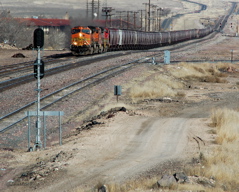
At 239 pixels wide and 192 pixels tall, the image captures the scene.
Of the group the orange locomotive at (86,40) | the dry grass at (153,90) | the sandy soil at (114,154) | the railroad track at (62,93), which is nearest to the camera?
the sandy soil at (114,154)

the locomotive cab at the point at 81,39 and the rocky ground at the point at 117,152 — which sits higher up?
the locomotive cab at the point at 81,39

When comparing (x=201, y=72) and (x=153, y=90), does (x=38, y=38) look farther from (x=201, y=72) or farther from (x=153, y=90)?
(x=201, y=72)

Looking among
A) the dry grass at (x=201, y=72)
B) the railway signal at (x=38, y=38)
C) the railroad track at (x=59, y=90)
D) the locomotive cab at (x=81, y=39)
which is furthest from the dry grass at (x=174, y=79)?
the railway signal at (x=38, y=38)

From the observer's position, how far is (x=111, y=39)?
193 feet

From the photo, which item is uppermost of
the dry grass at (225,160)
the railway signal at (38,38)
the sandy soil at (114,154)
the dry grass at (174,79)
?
the railway signal at (38,38)

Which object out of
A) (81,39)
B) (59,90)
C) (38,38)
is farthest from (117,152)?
(81,39)

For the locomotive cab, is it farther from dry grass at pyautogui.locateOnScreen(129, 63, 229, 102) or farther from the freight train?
dry grass at pyautogui.locateOnScreen(129, 63, 229, 102)

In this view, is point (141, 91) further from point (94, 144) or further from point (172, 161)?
point (172, 161)

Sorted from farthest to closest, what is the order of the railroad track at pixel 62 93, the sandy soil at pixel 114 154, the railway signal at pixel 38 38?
the railroad track at pixel 62 93 < the railway signal at pixel 38 38 < the sandy soil at pixel 114 154

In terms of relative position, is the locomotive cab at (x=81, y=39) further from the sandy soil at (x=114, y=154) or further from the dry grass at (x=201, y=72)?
the sandy soil at (x=114, y=154)

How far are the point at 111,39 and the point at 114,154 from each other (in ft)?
149

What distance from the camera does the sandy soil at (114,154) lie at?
11914mm

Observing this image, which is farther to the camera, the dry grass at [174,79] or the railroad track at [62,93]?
the dry grass at [174,79]

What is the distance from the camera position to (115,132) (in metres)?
17.4
